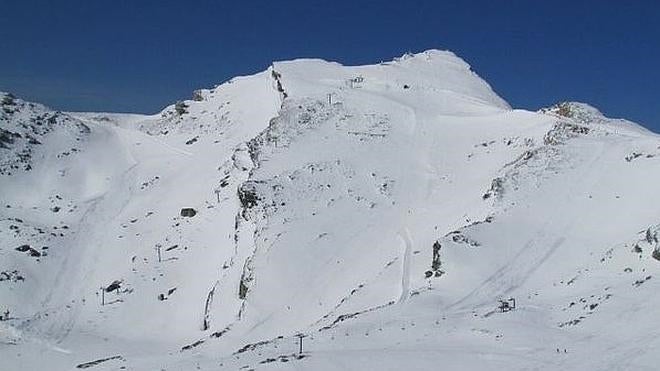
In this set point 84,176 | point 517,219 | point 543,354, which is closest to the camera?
point 543,354

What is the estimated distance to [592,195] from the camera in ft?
122

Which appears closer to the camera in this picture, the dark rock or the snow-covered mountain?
the snow-covered mountain

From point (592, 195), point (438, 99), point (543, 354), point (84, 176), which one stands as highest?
point (438, 99)

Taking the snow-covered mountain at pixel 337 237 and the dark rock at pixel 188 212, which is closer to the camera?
the snow-covered mountain at pixel 337 237

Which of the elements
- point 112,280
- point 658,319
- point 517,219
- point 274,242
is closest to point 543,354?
point 658,319

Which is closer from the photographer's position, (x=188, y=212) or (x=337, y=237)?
(x=337, y=237)

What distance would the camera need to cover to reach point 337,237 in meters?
41.3

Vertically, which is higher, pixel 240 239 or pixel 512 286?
pixel 240 239

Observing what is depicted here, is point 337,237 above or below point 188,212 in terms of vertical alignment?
below

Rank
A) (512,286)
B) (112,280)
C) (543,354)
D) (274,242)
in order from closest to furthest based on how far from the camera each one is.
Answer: (543,354) < (512,286) < (274,242) < (112,280)

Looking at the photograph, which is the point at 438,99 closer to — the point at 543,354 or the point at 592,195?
the point at 592,195

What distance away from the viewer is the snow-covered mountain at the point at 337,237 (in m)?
23.2

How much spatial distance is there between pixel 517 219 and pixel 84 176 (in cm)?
4235

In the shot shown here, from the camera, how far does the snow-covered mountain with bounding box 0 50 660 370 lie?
23.2 metres
